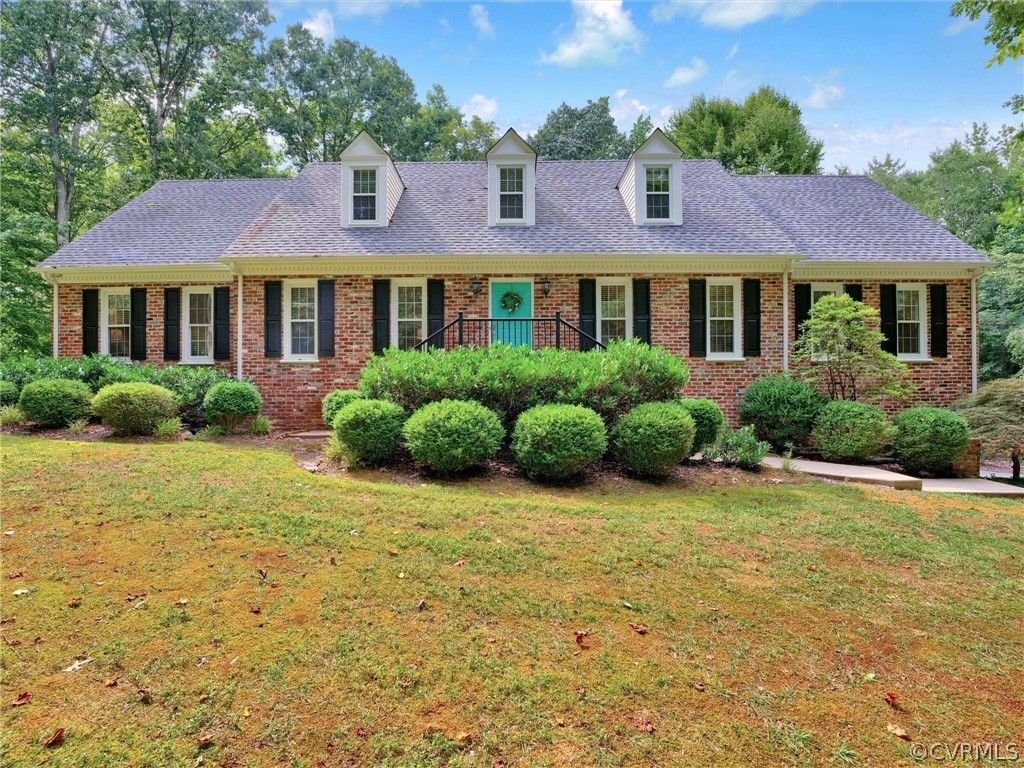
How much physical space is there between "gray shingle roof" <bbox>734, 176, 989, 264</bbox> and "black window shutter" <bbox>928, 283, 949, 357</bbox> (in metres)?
0.84

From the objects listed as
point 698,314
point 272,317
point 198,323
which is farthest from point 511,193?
point 198,323

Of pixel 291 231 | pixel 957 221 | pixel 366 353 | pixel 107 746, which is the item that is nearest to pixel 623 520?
pixel 107 746

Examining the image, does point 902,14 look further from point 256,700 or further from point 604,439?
point 256,700

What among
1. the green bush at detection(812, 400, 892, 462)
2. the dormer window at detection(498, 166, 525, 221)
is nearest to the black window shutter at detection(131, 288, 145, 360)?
the dormer window at detection(498, 166, 525, 221)

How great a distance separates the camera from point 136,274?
37.1 feet

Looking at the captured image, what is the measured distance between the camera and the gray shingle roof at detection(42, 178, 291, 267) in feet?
37.3

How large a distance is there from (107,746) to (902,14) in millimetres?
13598

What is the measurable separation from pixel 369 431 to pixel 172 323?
8245 mm

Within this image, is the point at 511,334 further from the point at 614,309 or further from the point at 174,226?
the point at 174,226

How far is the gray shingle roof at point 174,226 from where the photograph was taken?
11359mm

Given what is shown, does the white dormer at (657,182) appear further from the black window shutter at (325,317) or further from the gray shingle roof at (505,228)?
the black window shutter at (325,317)

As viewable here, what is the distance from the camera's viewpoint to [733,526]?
4684mm

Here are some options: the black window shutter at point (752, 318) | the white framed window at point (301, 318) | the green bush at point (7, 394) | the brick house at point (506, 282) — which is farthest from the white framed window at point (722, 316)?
the green bush at point (7, 394)

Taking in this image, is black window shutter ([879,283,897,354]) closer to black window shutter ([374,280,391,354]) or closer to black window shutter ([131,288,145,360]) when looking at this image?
black window shutter ([374,280,391,354])
